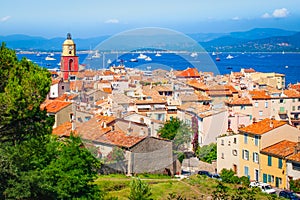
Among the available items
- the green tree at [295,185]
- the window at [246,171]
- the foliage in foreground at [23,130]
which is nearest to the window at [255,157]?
the window at [246,171]

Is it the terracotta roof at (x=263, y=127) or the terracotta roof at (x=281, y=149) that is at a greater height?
the terracotta roof at (x=263, y=127)

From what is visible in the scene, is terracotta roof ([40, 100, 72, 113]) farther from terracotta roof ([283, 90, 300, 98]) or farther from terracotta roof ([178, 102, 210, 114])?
terracotta roof ([283, 90, 300, 98])

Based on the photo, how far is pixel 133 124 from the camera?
5148 mm

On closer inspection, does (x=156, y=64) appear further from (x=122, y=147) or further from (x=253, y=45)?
(x=253, y=45)

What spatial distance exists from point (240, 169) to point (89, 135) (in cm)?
920

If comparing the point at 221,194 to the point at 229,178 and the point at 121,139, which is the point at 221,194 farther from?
the point at 229,178

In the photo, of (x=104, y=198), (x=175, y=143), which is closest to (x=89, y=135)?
(x=175, y=143)

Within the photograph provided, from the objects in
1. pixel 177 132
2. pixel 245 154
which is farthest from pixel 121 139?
pixel 245 154

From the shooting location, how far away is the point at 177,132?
5.03 metres

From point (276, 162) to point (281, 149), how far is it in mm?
325

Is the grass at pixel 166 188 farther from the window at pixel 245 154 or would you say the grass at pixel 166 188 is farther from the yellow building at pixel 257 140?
the window at pixel 245 154

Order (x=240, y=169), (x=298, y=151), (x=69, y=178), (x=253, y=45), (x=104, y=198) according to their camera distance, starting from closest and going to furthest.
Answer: (x=69, y=178)
(x=104, y=198)
(x=298, y=151)
(x=240, y=169)
(x=253, y=45)

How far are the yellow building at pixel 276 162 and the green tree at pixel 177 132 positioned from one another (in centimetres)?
738

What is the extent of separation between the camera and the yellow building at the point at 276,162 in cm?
1230
